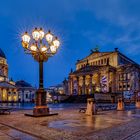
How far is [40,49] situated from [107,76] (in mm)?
71993

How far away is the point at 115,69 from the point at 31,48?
76.4 m

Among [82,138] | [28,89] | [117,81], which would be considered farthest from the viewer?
[28,89]

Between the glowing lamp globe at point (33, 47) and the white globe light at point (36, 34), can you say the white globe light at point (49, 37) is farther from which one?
the glowing lamp globe at point (33, 47)

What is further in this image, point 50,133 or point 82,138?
point 50,133

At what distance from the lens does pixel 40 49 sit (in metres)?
19.7

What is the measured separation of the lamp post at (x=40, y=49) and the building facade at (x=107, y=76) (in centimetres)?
6227

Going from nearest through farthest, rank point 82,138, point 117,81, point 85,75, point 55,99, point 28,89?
point 82,138 < point 55,99 < point 117,81 < point 85,75 < point 28,89

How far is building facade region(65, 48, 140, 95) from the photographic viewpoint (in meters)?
86.3

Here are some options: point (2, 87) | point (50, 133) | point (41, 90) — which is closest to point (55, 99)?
point (2, 87)

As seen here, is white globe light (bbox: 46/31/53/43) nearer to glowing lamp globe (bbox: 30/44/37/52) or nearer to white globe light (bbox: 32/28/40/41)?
white globe light (bbox: 32/28/40/41)

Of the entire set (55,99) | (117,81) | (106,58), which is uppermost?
(106,58)

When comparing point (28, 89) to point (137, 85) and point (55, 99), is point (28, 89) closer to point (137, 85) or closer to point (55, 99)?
point (55, 99)

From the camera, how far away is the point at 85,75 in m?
97.5

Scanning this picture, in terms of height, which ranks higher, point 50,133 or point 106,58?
point 106,58
